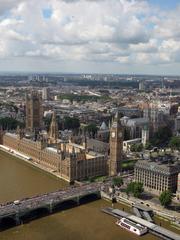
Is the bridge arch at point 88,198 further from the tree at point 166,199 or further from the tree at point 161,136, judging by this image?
the tree at point 161,136

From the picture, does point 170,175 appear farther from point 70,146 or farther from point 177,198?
point 70,146

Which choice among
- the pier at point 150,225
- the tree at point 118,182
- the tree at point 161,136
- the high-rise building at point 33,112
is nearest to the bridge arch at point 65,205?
the pier at point 150,225

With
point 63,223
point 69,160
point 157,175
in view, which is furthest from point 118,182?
point 63,223


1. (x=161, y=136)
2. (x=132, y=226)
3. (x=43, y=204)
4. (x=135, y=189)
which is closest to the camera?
(x=132, y=226)

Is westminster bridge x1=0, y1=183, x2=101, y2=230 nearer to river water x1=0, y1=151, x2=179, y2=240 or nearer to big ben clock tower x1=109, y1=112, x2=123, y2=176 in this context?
river water x1=0, y1=151, x2=179, y2=240

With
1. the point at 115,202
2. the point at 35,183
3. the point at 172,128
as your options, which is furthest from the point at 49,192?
the point at 172,128

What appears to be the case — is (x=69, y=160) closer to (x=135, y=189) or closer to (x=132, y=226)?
(x=135, y=189)
